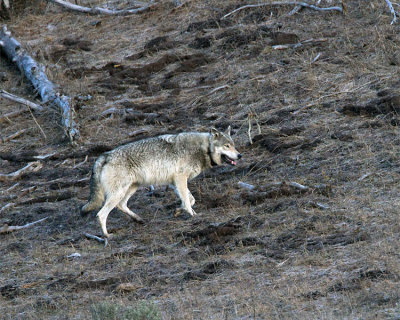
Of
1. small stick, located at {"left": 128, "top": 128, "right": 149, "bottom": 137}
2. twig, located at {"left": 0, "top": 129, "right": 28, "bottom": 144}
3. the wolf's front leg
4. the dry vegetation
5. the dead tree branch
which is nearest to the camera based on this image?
the dry vegetation

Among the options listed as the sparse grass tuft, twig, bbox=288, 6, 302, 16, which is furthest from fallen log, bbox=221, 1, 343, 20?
the sparse grass tuft

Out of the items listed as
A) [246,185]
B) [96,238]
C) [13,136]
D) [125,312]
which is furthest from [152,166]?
[13,136]

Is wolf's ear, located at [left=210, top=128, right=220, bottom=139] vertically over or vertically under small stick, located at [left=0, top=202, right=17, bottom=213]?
over

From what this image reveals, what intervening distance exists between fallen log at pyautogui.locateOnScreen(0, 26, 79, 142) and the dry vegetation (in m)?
0.39

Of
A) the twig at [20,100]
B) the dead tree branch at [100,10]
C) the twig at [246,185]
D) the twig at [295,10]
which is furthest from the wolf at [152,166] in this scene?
the dead tree branch at [100,10]

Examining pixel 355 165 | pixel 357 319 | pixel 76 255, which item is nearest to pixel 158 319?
pixel 357 319

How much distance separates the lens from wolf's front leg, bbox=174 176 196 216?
35.9ft

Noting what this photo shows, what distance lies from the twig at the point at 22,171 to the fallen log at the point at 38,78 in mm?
1270

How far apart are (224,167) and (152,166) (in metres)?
2.49

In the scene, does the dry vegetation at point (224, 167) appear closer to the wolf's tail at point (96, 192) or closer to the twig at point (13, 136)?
the twig at point (13, 136)

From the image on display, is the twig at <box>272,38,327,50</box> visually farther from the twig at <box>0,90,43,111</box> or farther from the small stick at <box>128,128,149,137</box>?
the twig at <box>0,90,43,111</box>

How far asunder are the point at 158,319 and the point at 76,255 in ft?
12.1

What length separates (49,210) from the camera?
1228 centimetres

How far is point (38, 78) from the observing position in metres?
19.2
